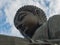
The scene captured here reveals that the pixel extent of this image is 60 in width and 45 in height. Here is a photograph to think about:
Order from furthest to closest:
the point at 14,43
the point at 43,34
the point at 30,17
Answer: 1. the point at 30,17
2. the point at 43,34
3. the point at 14,43

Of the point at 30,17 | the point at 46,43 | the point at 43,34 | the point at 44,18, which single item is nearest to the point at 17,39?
the point at 46,43

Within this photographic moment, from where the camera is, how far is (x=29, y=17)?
7.06 metres

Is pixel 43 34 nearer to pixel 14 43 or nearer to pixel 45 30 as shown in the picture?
pixel 45 30

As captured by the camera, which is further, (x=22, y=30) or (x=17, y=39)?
(x=22, y=30)

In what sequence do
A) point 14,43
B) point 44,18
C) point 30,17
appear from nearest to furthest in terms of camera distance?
point 14,43
point 30,17
point 44,18

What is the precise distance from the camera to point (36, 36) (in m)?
6.62

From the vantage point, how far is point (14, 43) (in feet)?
15.3

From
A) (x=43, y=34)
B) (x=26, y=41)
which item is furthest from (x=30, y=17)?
(x=26, y=41)

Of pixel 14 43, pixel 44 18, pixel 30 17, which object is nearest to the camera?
pixel 14 43

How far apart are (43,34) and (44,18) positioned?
1.10m

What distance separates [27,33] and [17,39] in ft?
7.73

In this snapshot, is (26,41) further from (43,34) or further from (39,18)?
(39,18)

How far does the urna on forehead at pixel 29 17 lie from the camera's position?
7047 millimetres

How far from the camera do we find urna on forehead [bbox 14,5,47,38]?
7.05 m
